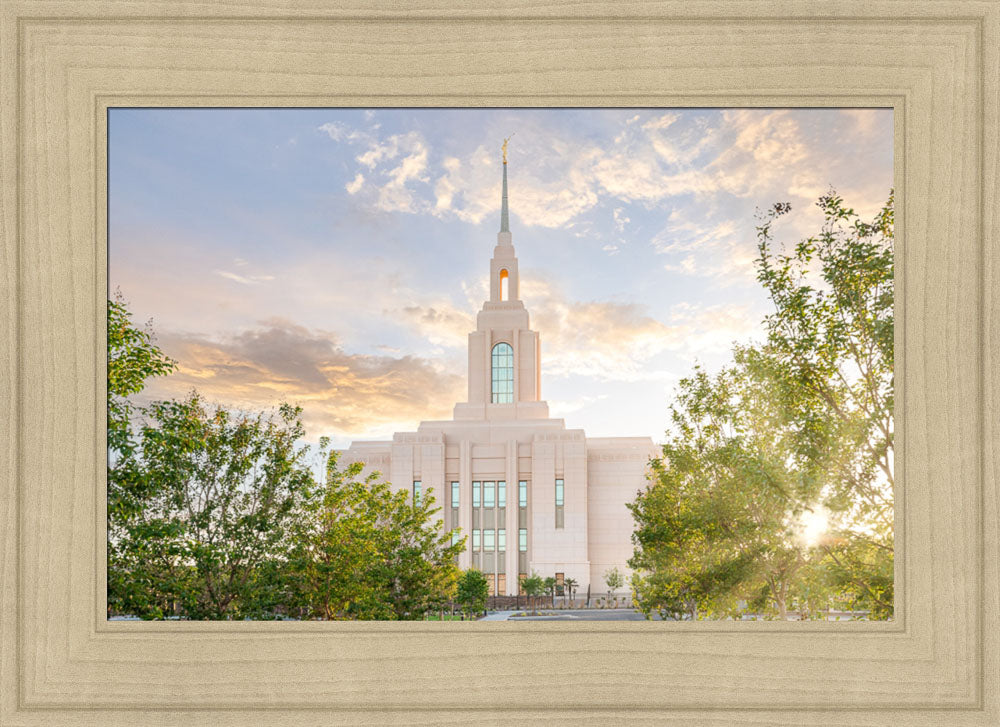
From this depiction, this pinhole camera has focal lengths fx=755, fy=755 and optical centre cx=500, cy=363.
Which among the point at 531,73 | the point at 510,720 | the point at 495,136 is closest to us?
the point at 510,720

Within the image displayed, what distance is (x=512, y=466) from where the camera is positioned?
7.11 feet

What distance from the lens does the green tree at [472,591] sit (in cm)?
195

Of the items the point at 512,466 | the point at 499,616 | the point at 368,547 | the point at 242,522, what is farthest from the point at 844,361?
the point at 242,522

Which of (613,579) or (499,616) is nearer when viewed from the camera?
(499,616)

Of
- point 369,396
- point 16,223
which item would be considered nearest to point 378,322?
point 369,396

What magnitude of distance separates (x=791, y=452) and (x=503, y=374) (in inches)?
31.4

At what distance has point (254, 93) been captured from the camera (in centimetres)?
180

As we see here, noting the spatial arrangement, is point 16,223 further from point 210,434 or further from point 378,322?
point 378,322

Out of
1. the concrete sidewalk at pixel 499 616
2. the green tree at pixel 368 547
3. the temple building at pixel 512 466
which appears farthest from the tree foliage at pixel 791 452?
the green tree at pixel 368 547

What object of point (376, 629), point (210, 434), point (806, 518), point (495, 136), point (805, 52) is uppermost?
point (805, 52)

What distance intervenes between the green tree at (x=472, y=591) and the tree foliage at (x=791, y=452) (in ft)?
1.34

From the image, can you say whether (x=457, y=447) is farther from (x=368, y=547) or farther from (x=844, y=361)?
(x=844, y=361)

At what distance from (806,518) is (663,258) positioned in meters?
0.79

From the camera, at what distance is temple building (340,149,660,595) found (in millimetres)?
1973
